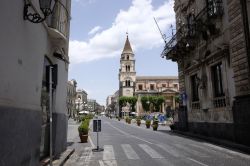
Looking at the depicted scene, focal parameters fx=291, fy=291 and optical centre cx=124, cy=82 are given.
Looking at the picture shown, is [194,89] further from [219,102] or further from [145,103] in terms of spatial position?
[145,103]

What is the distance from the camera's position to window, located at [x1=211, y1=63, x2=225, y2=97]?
737 inches

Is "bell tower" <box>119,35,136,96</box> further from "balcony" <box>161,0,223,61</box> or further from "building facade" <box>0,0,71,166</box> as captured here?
"building facade" <box>0,0,71,166</box>

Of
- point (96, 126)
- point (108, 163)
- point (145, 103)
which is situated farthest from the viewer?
point (145, 103)

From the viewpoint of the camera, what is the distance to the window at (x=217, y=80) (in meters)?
18.7

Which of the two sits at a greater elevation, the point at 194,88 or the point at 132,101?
the point at 132,101

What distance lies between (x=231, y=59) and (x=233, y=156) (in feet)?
21.2

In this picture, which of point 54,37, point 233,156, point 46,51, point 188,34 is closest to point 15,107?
point 46,51

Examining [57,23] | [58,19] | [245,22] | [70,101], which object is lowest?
[57,23]

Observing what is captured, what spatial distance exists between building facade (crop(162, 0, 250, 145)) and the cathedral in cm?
8109

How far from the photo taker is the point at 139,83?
120938 mm

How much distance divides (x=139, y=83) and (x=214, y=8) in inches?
4023

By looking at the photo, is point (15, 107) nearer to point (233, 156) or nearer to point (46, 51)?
point (46, 51)

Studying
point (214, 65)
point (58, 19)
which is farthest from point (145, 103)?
point (58, 19)

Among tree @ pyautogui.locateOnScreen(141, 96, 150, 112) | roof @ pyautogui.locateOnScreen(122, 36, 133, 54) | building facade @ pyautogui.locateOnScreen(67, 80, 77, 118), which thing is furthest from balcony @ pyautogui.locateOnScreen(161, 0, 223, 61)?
roof @ pyautogui.locateOnScreen(122, 36, 133, 54)
